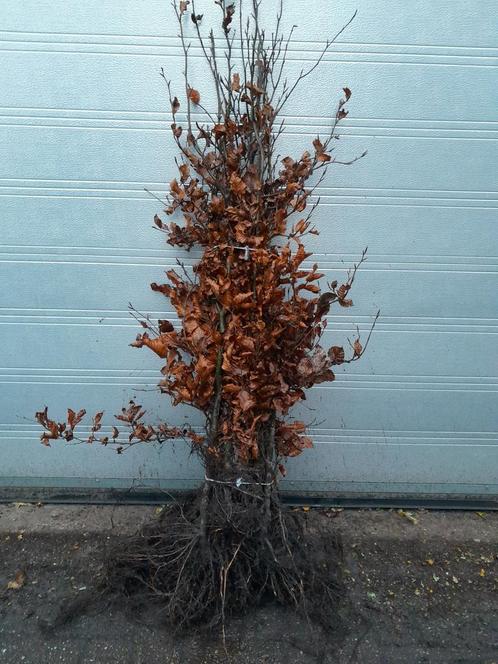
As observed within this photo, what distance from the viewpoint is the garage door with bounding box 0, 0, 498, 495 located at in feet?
10.5

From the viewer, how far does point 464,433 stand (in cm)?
375

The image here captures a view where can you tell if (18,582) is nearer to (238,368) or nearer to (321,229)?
(238,368)

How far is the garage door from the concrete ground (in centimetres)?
29

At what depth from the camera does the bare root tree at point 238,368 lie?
2.71 metres

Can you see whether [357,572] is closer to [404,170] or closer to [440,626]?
[440,626]

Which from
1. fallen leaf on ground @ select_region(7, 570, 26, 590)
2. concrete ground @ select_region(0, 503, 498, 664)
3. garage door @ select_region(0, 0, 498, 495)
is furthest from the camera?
garage door @ select_region(0, 0, 498, 495)

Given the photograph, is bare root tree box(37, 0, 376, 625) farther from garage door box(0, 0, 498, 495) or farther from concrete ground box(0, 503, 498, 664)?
garage door box(0, 0, 498, 495)

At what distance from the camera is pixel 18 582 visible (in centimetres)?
302

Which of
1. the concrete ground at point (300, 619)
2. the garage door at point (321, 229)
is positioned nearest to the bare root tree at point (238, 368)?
the concrete ground at point (300, 619)

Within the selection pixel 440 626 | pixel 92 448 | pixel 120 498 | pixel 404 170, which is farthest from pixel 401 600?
pixel 404 170

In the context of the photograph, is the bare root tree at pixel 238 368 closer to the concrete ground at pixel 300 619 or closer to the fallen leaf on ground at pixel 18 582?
the concrete ground at pixel 300 619

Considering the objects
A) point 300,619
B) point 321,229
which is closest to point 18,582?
point 300,619

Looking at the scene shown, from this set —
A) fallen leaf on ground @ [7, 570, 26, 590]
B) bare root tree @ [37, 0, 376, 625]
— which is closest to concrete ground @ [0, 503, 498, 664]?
fallen leaf on ground @ [7, 570, 26, 590]

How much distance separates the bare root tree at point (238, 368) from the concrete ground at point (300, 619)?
144 mm
